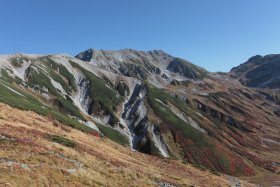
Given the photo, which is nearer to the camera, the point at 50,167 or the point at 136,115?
the point at 50,167

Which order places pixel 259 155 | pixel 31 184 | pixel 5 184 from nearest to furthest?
pixel 5 184 < pixel 31 184 < pixel 259 155

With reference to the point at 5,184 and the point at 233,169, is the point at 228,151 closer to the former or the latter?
the point at 233,169

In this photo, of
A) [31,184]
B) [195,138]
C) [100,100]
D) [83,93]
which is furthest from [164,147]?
[31,184]

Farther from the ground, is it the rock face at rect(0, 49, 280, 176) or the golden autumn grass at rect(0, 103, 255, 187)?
the rock face at rect(0, 49, 280, 176)

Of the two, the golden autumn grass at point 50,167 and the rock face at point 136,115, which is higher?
the rock face at point 136,115

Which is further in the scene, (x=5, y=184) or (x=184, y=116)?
(x=184, y=116)

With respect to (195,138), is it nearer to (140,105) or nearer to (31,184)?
(140,105)

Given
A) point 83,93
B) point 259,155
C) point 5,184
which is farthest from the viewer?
point 83,93

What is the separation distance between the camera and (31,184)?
26859mm

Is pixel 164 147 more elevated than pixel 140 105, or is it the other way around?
pixel 140 105

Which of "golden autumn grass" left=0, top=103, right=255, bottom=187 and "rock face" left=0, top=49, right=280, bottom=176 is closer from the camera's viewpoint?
"golden autumn grass" left=0, top=103, right=255, bottom=187

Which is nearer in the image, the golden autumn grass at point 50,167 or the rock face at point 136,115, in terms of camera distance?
the golden autumn grass at point 50,167

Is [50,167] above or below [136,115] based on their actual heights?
below

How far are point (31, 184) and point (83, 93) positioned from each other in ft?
441
